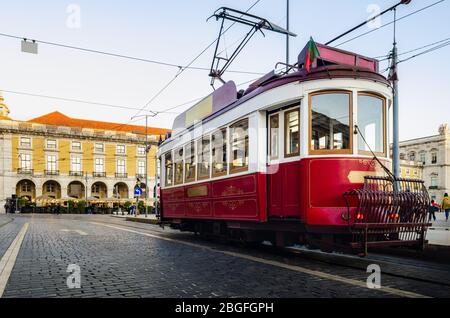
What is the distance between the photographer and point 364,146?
7.09 m

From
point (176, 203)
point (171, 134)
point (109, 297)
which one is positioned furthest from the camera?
point (171, 134)

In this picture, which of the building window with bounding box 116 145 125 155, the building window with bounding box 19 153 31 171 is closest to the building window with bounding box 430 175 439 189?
the building window with bounding box 116 145 125 155

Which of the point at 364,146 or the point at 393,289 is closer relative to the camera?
the point at 393,289

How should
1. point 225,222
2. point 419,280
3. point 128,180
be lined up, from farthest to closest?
point 128,180 → point 225,222 → point 419,280

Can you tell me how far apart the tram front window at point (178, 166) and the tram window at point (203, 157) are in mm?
1459

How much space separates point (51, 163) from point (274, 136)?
61758 mm

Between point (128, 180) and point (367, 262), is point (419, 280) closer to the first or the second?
point (367, 262)

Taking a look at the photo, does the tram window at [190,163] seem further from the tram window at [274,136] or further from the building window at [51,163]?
the building window at [51,163]

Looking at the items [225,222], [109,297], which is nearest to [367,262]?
[225,222]

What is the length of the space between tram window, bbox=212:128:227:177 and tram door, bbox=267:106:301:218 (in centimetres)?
149

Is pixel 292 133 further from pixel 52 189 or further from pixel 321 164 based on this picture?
pixel 52 189

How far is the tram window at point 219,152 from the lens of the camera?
9.12 meters

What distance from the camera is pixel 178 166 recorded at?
1211cm
